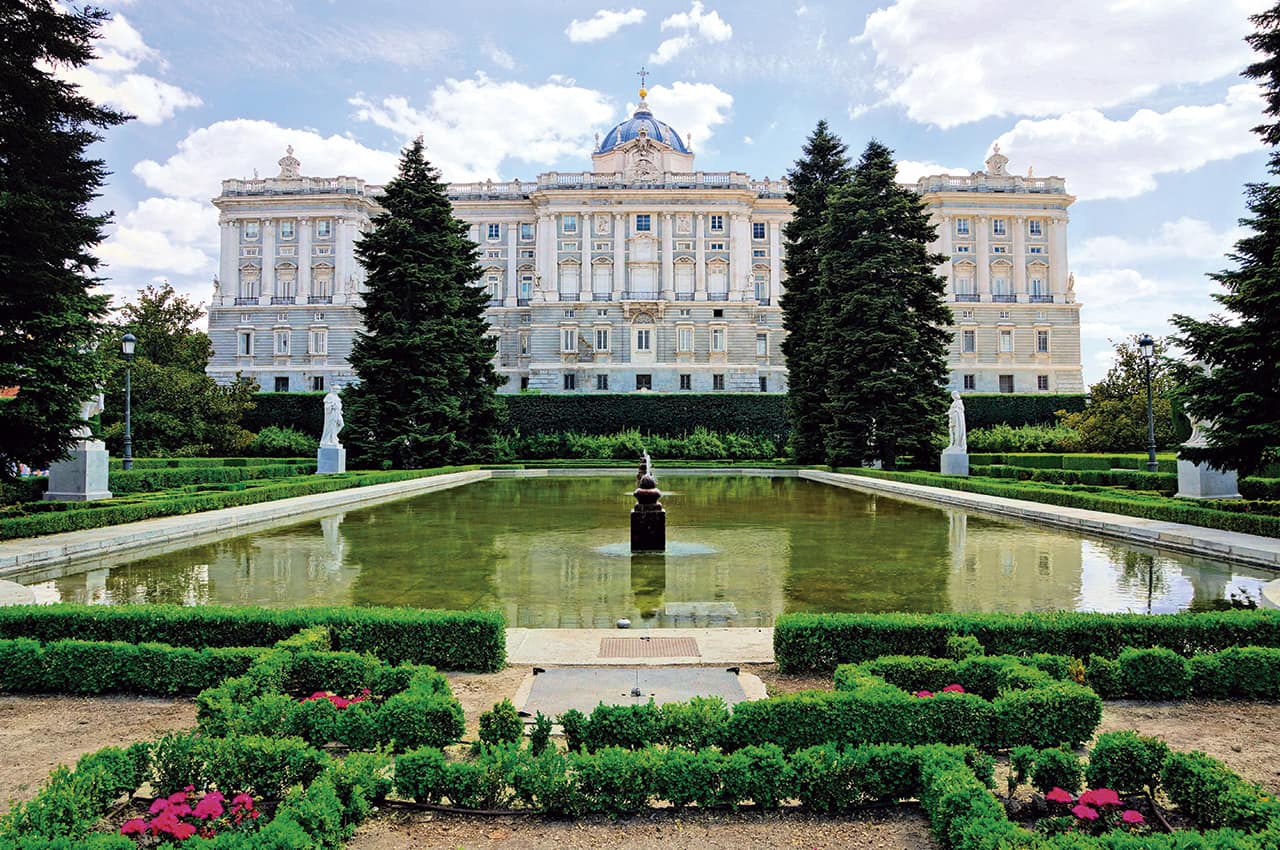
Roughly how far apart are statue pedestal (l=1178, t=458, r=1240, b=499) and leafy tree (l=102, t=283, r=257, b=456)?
29.2 meters

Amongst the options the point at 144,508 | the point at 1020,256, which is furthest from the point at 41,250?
the point at 1020,256

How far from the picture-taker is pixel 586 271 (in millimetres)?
63062

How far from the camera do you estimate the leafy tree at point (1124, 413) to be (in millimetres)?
27766

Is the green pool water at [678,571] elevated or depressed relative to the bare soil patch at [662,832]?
→ elevated

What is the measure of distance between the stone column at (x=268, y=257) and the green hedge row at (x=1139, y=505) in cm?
5847

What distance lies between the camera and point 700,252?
207ft

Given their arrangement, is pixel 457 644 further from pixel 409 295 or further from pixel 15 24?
pixel 409 295

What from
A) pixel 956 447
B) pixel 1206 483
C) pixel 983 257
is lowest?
pixel 1206 483

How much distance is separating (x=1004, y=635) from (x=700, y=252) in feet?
195

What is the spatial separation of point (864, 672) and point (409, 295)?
97.2 feet

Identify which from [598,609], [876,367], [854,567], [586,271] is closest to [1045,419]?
[876,367]

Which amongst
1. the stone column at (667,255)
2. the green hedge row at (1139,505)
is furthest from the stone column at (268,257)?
the green hedge row at (1139,505)

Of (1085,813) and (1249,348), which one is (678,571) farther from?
(1249,348)

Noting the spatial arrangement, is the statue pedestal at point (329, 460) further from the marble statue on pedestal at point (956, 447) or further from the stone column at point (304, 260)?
the stone column at point (304, 260)
